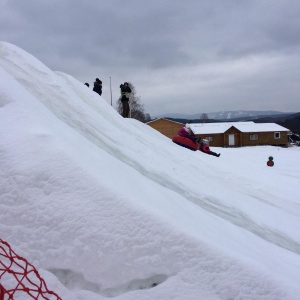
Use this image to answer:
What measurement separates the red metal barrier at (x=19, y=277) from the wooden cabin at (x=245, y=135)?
1778 inches

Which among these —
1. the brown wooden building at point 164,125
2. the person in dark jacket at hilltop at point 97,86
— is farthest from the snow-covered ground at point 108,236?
the brown wooden building at point 164,125

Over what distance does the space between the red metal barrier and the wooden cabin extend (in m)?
45.2

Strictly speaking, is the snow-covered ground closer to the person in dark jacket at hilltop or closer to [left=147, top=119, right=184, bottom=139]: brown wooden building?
the person in dark jacket at hilltop

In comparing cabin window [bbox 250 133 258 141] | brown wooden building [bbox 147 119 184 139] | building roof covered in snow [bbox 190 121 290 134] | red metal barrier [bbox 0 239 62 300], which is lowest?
cabin window [bbox 250 133 258 141]

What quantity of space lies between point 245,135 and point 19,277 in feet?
157

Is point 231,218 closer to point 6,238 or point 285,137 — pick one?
point 6,238

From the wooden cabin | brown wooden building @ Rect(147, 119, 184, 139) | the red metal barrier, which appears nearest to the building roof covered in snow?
the wooden cabin

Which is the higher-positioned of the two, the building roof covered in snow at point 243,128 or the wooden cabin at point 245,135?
the building roof covered in snow at point 243,128

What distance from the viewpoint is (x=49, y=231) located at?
7.50 feet

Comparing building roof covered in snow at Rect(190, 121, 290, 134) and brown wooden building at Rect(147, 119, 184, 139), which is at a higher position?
brown wooden building at Rect(147, 119, 184, 139)

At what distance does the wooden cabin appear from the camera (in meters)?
46.9

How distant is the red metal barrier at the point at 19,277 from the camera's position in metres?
1.94

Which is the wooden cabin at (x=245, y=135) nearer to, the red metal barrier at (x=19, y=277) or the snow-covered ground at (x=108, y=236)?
the snow-covered ground at (x=108, y=236)

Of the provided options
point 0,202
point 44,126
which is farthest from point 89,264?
point 44,126
